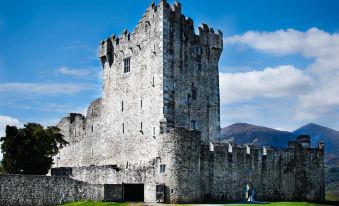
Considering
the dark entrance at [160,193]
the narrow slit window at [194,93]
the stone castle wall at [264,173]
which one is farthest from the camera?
the narrow slit window at [194,93]

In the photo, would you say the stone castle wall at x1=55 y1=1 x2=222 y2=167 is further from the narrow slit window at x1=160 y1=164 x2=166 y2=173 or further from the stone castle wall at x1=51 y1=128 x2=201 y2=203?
the narrow slit window at x1=160 y1=164 x2=166 y2=173

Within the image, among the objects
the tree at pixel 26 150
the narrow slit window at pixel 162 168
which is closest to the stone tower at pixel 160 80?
the narrow slit window at pixel 162 168

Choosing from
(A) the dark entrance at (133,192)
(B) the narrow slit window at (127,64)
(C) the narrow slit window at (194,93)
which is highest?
(B) the narrow slit window at (127,64)

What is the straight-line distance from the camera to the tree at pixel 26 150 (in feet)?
169

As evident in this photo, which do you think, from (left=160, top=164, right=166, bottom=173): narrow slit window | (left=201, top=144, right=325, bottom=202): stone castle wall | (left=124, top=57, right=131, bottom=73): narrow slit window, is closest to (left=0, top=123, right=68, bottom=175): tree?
(left=124, top=57, right=131, bottom=73): narrow slit window

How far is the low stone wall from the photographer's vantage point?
4188 centimetres

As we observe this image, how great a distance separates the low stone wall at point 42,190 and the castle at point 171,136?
7.64ft

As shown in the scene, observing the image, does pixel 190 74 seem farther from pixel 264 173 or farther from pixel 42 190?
pixel 42 190

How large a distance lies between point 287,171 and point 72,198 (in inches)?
780

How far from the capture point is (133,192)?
44875 millimetres

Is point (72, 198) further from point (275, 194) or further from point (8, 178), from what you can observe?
point (275, 194)

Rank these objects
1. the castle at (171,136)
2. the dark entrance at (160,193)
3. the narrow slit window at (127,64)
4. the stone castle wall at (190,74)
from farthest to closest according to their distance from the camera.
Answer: the narrow slit window at (127,64) < the stone castle wall at (190,74) < the castle at (171,136) < the dark entrance at (160,193)

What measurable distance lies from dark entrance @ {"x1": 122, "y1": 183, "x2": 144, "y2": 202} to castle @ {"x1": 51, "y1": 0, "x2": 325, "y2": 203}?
8 cm

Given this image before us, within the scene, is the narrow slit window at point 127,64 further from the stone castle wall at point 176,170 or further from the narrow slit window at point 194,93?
the stone castle wall at point 176,170
